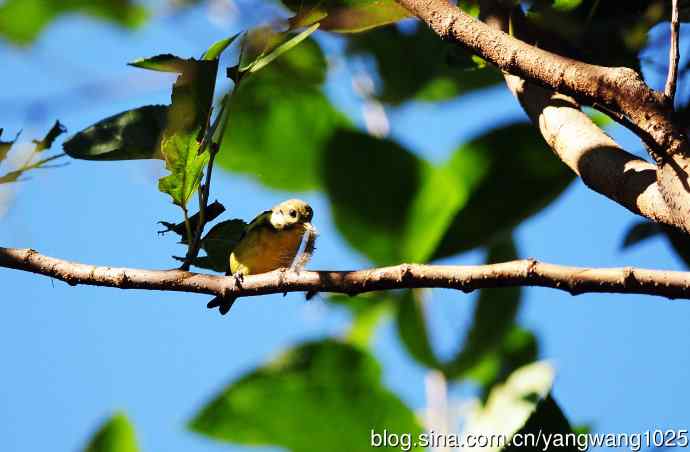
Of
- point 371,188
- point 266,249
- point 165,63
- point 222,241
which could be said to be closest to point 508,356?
point 371,188

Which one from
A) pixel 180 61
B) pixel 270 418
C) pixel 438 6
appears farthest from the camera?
pixel 270 418

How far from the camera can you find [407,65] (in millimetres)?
2664

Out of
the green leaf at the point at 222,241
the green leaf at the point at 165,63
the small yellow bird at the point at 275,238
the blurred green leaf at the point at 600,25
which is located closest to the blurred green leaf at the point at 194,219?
the green leaf at the point at 222,241

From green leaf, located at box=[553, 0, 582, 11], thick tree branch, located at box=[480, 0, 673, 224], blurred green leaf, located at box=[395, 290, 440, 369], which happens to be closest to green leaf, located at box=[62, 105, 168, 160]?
thick tree branch, located at box=[480, 0, 673, 224]

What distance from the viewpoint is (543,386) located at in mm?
1622

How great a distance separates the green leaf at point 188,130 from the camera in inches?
50.9

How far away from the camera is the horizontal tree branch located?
93 centimetres

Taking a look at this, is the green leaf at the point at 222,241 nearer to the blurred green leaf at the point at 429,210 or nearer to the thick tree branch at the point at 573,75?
the thick tree branch at the point at 573,75

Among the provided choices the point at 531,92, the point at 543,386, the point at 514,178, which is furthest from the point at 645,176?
the point at 514,178

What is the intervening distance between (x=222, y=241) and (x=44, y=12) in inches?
76.1

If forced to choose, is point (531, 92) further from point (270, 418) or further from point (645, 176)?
point (270, 418)

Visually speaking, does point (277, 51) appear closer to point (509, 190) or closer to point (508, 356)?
point (509, 190)

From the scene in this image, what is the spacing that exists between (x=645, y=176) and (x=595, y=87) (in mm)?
131

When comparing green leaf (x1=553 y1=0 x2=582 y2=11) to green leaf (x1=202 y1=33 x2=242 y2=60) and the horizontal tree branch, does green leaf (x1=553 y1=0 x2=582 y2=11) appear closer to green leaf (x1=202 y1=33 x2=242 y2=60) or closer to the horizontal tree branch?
green leaf (x1=202 y1=33 x2=242 y2=60)
